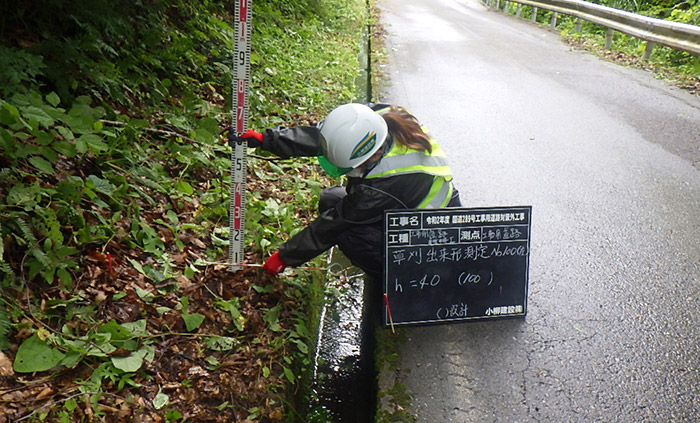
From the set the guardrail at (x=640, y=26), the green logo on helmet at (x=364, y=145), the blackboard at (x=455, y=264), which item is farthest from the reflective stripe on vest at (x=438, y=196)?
the guardrail at (x=640, y=26)

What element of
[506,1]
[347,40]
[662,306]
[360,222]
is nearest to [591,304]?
[662,306]

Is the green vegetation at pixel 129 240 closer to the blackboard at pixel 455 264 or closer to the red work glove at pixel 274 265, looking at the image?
the red work glove at pixel 274 265

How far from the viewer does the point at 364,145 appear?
333 centimetres

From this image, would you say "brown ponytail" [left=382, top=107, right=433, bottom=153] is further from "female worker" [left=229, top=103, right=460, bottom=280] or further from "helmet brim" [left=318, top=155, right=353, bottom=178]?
"helmet brim" [left=318, top=155, right=353, bottom=178]

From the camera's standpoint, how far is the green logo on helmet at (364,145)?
10.9ft

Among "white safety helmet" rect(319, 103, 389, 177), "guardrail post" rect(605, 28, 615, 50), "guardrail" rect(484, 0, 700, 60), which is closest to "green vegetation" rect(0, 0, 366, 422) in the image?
"white safety helmet" rect(319, 103, 389, 177)

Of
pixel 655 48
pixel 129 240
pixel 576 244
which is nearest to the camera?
pixel 129 240

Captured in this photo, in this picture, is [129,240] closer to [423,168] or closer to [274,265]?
[274,265]

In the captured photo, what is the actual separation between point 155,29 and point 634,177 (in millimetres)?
4742

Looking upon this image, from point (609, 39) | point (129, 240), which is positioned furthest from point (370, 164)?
point (609, 39)

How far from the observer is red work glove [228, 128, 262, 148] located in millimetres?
3475

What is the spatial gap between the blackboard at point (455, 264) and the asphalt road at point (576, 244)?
0.13 meters

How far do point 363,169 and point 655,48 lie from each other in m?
11.1

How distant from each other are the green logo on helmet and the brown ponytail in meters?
0.21
